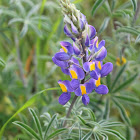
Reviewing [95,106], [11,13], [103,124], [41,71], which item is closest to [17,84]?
[41,71]

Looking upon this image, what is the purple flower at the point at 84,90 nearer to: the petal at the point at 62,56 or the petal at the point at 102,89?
the petal at the point at 102,89

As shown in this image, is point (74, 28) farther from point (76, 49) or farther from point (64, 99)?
point (64, 99)

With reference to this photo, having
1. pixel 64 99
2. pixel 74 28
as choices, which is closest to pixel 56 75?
pixel 64 99

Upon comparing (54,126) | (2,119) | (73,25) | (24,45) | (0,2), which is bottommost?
(54,126)

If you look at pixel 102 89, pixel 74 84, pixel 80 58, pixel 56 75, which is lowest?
pixel 102 89

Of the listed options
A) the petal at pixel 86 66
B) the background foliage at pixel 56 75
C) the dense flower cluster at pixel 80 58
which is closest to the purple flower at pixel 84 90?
the dense flower cluster at pixel 80 58

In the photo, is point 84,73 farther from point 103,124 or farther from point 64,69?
point 103,124
